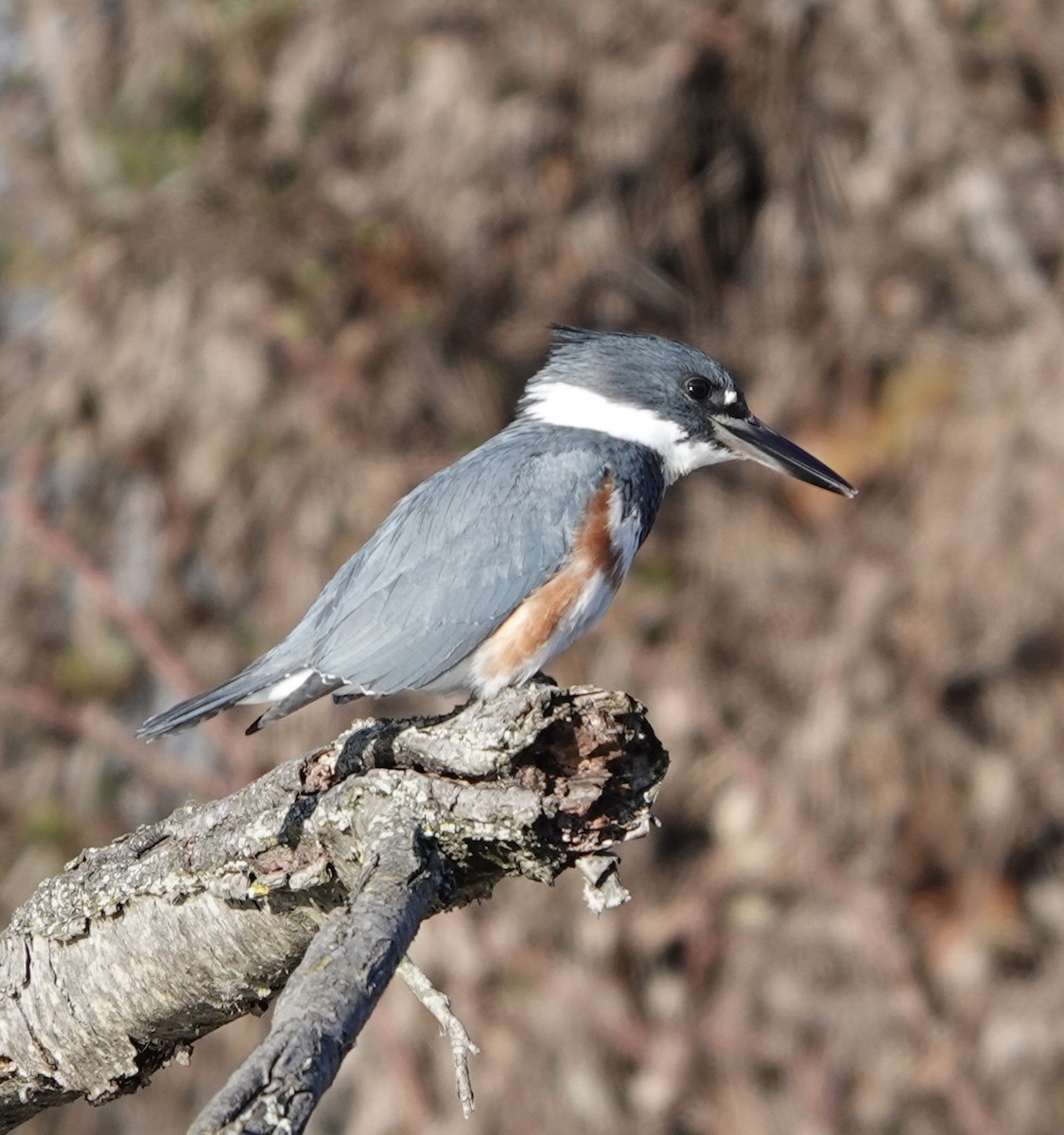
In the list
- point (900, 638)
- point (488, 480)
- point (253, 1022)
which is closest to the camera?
point (488, 480)

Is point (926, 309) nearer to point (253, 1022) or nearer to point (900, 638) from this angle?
point (900, 638)

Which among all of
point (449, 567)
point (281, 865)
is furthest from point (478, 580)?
point (281, 865)

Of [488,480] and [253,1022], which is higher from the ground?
[488,480]

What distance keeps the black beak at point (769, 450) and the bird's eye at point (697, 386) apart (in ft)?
0.18

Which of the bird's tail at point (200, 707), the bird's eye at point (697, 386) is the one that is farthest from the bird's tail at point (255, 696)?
the bird's eye at point (697, 386)

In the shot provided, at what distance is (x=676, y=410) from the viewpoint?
3.08 metres

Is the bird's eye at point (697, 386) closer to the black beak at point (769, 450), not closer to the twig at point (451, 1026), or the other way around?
the black beak at point (769, 450)

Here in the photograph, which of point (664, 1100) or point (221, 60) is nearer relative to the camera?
point (664, 1100)

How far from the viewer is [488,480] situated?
275cm

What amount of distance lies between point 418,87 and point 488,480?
7.22 ft

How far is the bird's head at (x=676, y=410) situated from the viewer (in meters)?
3.08

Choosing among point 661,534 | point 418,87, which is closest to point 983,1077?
point 661,534

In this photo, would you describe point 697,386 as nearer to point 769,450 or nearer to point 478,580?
point 769,450

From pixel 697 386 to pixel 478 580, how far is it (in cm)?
71
